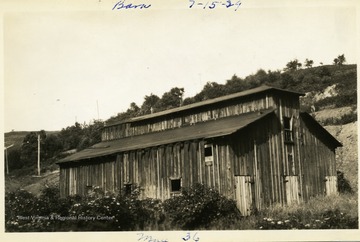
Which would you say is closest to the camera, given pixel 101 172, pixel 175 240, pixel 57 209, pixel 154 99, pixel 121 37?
pixel 175 240

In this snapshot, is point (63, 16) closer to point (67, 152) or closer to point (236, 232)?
point (236, 232)

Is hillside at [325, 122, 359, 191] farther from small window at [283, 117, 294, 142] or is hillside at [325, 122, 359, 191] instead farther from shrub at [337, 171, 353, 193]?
small window at [283, 117, 294, 142]

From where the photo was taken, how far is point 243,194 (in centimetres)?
2150

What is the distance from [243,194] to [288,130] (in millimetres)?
5728

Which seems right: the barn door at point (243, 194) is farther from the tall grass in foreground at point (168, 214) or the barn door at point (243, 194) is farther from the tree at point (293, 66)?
the tree at point (293, 66)

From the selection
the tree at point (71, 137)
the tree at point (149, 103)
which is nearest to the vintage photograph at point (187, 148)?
the tree at point (71, 137)

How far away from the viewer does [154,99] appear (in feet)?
206

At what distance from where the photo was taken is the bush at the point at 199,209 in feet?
64.4

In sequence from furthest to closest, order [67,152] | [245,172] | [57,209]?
[67,152] → [245,172] → [57,209]

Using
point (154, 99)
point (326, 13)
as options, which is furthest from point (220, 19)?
point (154, 99)

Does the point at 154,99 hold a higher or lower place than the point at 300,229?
higher

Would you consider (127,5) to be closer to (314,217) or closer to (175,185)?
(314,217)

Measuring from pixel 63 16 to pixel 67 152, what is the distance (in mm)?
34169

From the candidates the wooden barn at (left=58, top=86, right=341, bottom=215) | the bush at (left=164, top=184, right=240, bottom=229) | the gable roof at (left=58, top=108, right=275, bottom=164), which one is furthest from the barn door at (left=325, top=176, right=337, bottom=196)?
the bush at (left=164, top=184, right=240, bottom=229)
